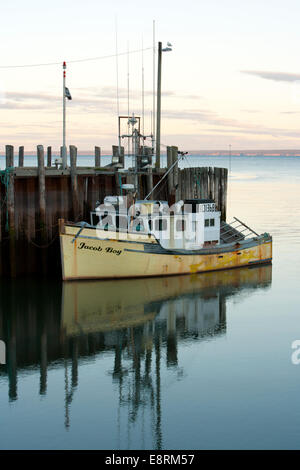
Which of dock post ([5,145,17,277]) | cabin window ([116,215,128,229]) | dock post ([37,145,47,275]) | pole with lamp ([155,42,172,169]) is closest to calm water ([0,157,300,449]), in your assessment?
dock post ([5,145,17,277])

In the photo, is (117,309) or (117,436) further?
(117,309)

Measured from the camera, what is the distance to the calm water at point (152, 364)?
11586 mm

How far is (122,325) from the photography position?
18.3m

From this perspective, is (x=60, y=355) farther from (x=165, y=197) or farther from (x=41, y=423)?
(x=165, y=197)

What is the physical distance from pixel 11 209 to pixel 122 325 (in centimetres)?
665

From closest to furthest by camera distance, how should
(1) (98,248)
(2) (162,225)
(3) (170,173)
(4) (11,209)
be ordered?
(4) (11,209), (1) (98,248), (2) (162,225), (3) (170,173)

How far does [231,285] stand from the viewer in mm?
23703

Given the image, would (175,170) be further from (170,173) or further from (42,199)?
(42,199)

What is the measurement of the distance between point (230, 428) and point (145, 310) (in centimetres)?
845

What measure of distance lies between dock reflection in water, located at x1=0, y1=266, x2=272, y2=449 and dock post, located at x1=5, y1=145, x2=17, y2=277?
88cm

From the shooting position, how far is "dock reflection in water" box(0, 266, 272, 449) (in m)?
14.0

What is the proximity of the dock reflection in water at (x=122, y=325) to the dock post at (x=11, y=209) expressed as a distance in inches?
34.6

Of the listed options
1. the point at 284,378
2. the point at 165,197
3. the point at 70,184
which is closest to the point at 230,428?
the point at 284,378

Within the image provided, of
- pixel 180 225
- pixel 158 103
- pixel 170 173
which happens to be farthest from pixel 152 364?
pixel 158 103
